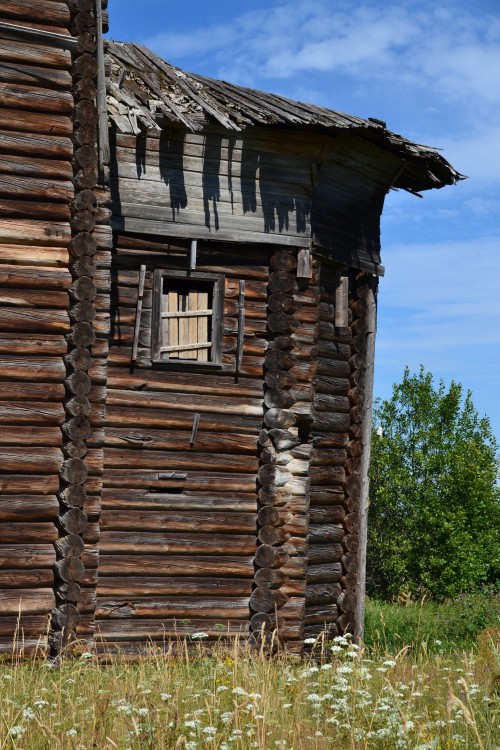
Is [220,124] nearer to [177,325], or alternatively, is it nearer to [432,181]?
[177,325]

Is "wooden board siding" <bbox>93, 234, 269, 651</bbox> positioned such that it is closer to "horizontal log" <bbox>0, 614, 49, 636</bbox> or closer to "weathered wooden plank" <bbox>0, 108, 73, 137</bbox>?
"horizontal log" <bbox>0, 614, 49, 636</bbox>

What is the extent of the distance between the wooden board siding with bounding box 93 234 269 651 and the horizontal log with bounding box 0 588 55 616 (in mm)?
1654

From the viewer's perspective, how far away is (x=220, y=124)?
12.9 meters

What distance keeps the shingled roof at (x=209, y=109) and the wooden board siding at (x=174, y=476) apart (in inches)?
62.8

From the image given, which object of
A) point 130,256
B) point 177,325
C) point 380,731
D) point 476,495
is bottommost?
point 476,495

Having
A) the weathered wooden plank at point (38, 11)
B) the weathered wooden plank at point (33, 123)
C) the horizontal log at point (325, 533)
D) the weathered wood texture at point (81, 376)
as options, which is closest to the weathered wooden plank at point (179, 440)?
the weathered wood texture at point (81, 376)

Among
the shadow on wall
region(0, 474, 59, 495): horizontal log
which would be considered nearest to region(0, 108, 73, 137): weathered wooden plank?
the shadow on wall

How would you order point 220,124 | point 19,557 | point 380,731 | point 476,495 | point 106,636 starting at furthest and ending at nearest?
point 476,495 < point 220,124 < point 106,636 < point 19,557 < point 380,731

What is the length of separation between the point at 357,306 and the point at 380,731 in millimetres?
9921

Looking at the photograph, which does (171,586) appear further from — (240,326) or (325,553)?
(240,326)

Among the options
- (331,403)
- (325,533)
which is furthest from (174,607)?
(331,403)

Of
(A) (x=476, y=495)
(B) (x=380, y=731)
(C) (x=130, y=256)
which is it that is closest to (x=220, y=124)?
(C) (x=130, y=256)

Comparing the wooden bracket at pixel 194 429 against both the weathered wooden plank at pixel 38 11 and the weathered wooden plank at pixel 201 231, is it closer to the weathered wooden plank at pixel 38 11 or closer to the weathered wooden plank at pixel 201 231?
the weathered wooden plank at pixel 201 231

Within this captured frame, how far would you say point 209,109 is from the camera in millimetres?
12555
